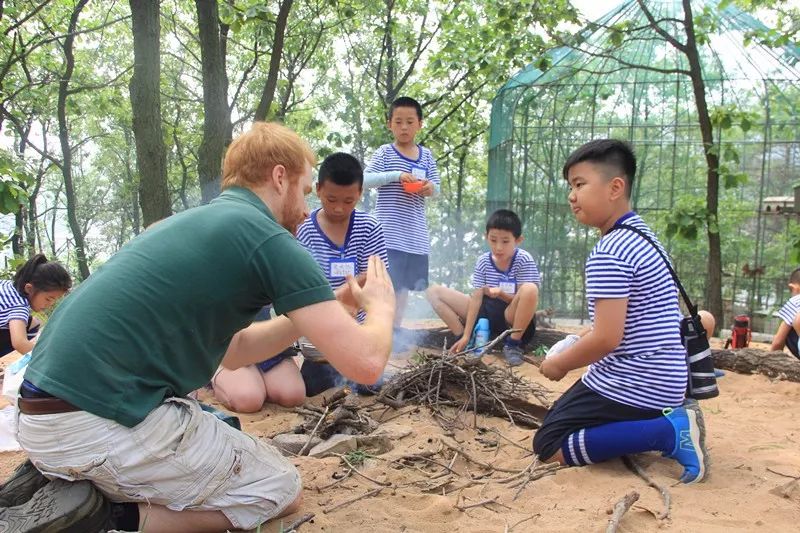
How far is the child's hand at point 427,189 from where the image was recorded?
5359 mm

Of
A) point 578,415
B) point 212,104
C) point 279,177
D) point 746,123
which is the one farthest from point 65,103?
point 578,415

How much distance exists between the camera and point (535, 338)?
19.9 feet

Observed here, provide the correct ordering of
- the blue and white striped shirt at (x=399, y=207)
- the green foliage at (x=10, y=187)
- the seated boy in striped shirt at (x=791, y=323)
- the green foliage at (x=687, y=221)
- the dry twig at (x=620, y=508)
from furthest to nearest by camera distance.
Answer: the green foliage at (x=687, y=221) < the blue and white striped shirt at (x=399, y=207) < the seated boy in striped shirt at (x=791, y=323) < the green foliage at (x=10, y=187) < the dry twig at (x=620, y=508)

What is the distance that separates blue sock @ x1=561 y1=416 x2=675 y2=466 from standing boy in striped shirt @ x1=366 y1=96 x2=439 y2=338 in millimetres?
2818

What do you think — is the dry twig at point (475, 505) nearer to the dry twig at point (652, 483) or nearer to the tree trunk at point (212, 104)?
the dry twig at point (652, 483)

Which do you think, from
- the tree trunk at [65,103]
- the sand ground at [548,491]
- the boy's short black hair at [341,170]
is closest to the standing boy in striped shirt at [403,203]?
the boy's short black hair at [341,170]

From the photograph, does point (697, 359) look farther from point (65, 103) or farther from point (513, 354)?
point (65, 103)

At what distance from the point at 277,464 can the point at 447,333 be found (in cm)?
408

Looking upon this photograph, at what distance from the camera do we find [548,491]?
2447 millimetres

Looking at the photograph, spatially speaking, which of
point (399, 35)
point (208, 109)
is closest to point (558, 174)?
point (399, 35)

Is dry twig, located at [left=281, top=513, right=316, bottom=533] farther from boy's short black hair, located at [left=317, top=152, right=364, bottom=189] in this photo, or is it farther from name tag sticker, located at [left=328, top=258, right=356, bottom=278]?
boy's short black hair, located at [left=317, top=152, right=364, bottom=189]

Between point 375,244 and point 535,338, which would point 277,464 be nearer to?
point 375,244

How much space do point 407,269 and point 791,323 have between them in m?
3.14

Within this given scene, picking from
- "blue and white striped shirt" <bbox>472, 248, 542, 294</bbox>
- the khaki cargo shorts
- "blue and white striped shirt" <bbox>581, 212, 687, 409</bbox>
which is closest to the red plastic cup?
"blue and white striped shirt" <bbox>472, 248, 542, 294</bbox>
